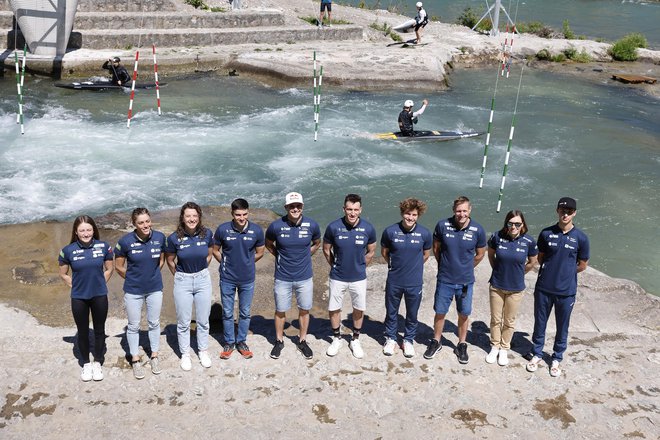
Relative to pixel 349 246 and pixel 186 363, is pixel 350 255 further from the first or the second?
pixel 186 363

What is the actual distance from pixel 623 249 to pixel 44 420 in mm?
10316

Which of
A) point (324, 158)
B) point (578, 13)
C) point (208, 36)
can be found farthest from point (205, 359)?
point (578, 13)

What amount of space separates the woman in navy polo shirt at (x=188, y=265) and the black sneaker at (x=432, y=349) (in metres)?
2.08

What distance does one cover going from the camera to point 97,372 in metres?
6.36

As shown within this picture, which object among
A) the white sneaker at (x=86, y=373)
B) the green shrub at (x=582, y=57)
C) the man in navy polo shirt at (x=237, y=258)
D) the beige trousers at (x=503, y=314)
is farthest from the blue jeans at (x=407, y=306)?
the green shrub at (x=582, y=57)

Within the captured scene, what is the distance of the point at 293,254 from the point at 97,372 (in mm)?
2017

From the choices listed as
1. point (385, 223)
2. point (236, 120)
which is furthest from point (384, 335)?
point (236, 120)

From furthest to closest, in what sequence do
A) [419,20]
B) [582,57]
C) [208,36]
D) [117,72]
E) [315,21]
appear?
[582,57] → [315,21] → [419,20] → [208,36] → [117,72]

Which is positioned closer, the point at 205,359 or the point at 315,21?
the point at 205,359

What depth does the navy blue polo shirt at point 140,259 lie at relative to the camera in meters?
6.30

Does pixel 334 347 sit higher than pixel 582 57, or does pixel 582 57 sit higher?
pixel 582 57

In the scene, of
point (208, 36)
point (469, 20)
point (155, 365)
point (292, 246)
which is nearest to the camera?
point (155, 365)

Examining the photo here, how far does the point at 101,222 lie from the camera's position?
11602 millimetres

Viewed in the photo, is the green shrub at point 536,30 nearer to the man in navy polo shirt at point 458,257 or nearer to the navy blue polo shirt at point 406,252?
the man in navy polo shirt at point 458,257
